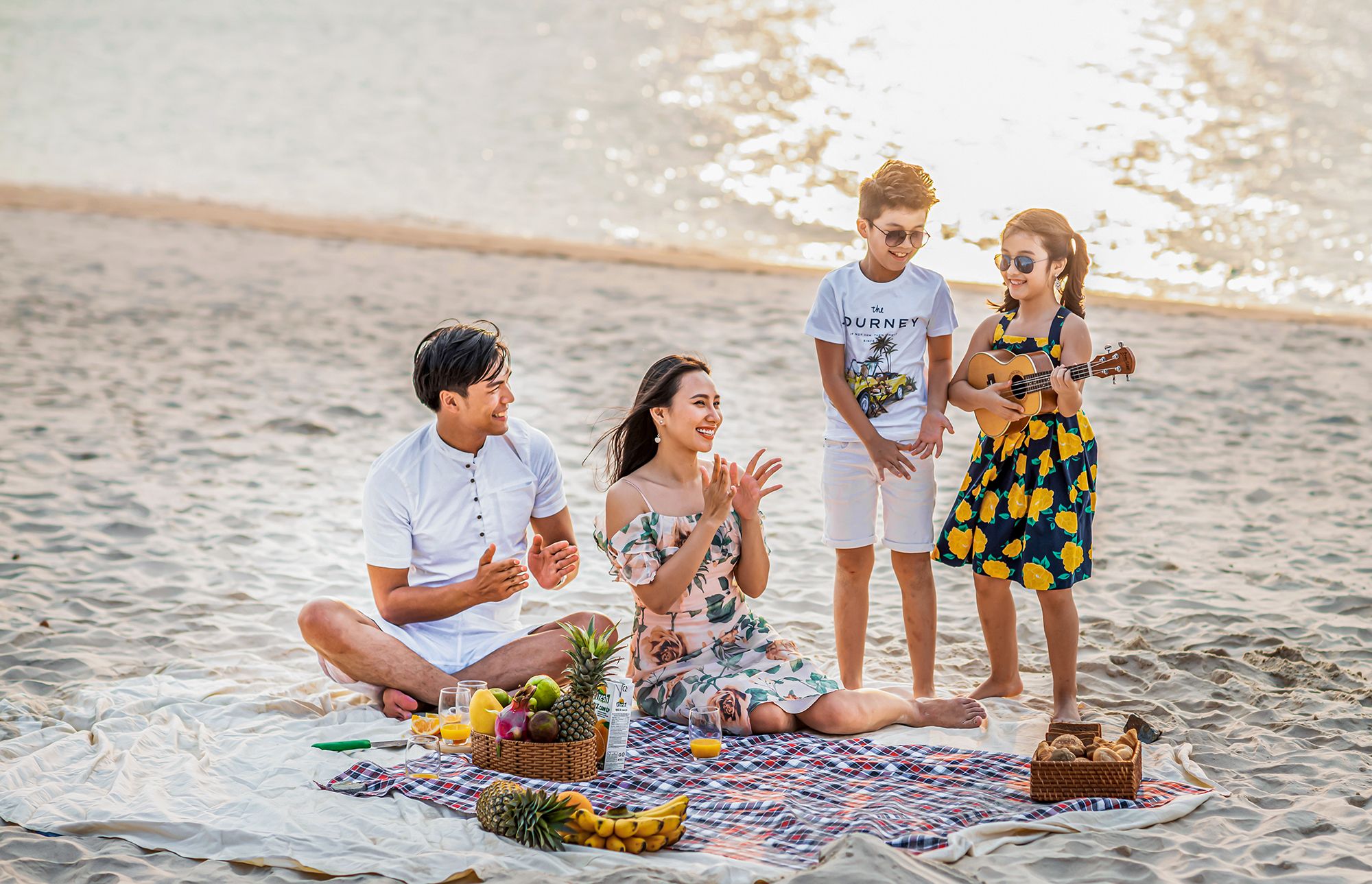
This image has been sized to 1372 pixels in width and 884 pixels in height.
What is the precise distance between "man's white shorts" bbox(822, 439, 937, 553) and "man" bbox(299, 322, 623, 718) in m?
1.04

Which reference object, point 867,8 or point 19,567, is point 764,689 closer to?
point 19,567

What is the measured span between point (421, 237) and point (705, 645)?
13.5m

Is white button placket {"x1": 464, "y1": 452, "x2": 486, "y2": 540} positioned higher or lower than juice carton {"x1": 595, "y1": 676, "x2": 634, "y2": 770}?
higher

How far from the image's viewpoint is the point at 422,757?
4.32m

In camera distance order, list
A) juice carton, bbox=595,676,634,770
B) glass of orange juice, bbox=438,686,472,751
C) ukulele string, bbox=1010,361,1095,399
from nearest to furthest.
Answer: juice carton, bbox=595,676,634,770
glass of orange juice, bbox=438,686,472,751
ukulele string, bbox=1010,361,1095,399

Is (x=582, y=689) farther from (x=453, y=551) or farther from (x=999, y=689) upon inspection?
(x=999, y=689)

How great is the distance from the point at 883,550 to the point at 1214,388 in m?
4.39

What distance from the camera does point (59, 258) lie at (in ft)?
46.5

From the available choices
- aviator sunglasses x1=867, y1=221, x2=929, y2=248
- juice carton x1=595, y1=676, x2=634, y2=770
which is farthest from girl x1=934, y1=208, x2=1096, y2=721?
juice carton x1=595, y1=676, x2=634, y2=770

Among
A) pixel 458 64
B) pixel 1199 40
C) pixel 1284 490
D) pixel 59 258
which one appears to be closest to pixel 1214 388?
pixel 1284 490

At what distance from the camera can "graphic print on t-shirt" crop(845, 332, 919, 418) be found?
4973mm

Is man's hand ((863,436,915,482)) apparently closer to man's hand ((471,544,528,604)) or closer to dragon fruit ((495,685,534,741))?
man's hand ((471,544,528,604))

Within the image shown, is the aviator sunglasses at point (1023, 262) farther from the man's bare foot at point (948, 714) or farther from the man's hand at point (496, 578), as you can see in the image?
the man's hand at point (496, 578)

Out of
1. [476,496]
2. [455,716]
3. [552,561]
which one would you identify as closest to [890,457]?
[552,561]
